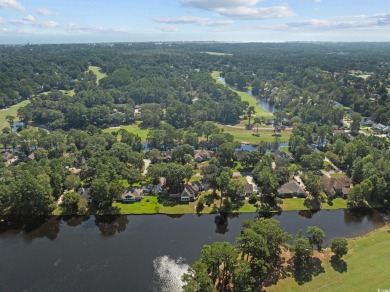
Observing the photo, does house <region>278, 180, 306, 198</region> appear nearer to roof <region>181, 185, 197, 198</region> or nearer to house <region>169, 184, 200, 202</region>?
house <region>169, 184, 200, 202</region>

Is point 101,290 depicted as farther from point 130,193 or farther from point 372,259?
point 372,259

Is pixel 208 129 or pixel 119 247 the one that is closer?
pixel 119 247

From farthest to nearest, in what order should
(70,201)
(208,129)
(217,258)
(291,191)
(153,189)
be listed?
(208,129) < (153,189) < (291,191) < (70,201) < (217,258)

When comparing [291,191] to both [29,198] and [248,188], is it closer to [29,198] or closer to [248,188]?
[248,188]

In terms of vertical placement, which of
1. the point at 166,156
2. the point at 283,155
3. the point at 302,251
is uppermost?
the point at 283,155

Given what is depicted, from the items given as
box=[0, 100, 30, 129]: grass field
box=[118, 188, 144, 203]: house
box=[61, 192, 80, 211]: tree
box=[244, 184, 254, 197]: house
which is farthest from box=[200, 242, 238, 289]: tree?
box=[0, 100, 30, 129]: grass field

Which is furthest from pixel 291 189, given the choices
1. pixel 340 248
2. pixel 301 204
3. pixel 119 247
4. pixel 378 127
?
pixel 378 127
